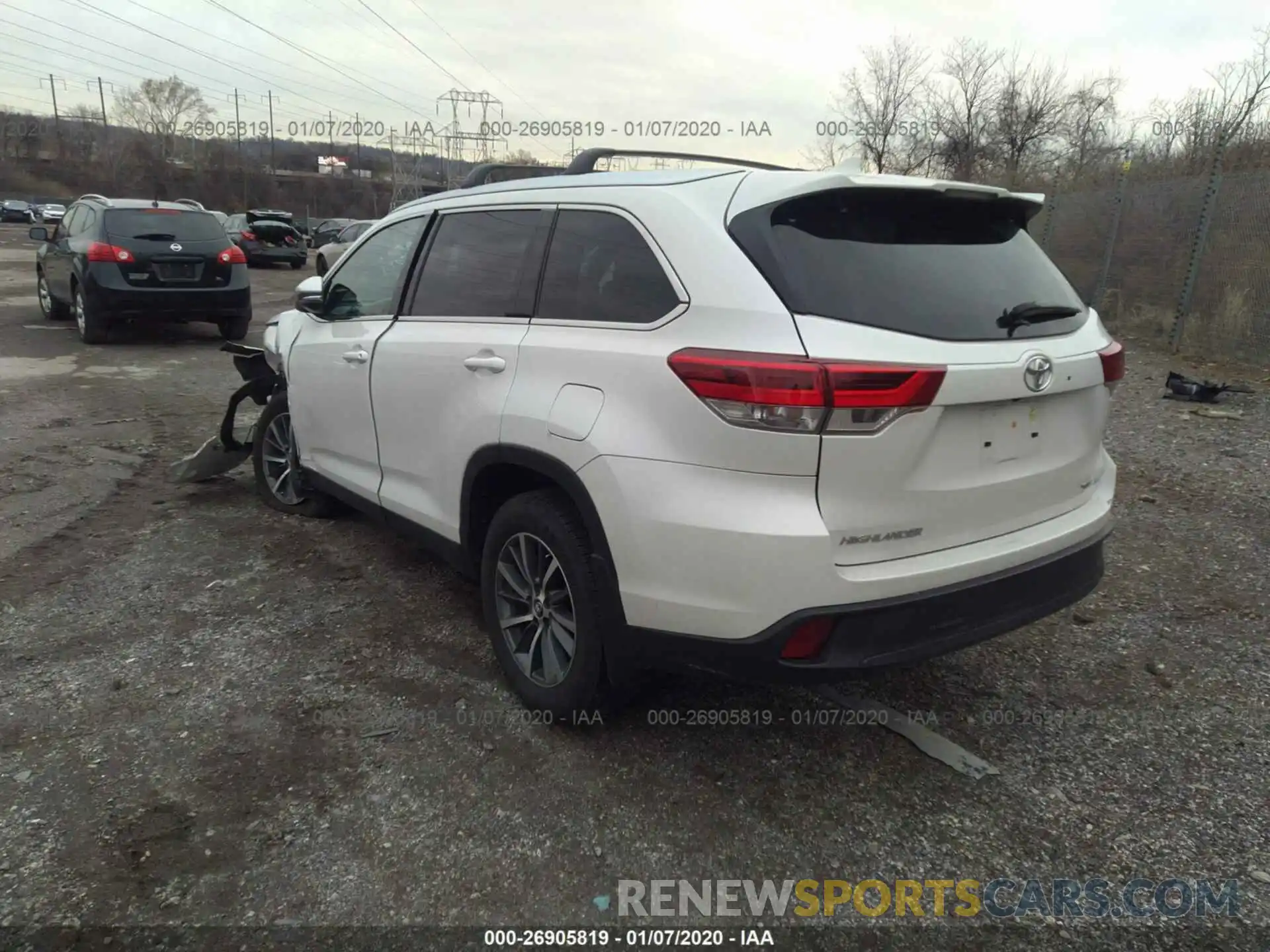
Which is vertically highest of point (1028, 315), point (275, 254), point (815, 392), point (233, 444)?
point (1028, 315)

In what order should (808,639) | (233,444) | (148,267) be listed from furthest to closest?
1. (148,267)
2. (233,444)
3. (808,639)

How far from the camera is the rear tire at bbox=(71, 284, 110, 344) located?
34.3 ft

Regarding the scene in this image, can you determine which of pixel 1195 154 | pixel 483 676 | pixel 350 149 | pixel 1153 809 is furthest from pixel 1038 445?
pixel 350 149

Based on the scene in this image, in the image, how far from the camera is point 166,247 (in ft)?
34.7

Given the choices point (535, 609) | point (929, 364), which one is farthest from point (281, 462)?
point (929, 364)

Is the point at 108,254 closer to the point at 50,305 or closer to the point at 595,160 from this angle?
the point at 50,305

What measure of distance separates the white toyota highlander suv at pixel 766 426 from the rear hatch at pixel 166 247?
9038 mm

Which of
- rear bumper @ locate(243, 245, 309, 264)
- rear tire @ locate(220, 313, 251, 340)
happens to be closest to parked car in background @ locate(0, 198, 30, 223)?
rear bumper @ locate(243, 245, 309, 264)

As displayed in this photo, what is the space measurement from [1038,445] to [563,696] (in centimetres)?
175

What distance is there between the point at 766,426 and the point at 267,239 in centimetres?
2594

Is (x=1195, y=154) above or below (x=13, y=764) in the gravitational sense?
above

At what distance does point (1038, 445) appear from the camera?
2662mm

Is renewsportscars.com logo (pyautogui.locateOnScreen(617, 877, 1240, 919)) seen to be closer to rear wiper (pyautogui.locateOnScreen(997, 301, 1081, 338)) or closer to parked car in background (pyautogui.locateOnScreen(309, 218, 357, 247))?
rear wiper (pyautogui.locateOnScreen(997, 301, 1081, 338))

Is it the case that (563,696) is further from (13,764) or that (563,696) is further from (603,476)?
(13,764)
